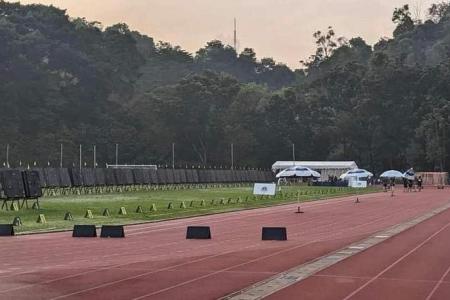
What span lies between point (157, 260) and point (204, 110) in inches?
4121

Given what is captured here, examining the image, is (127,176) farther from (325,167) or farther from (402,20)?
(402,20)

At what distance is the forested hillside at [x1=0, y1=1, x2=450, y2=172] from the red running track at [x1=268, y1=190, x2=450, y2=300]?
8166 centimetres

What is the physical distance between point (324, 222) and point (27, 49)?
93.4 metres

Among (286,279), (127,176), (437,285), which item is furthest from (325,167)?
(437,285)

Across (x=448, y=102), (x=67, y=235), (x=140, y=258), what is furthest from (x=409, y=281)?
(x=448, y=102)

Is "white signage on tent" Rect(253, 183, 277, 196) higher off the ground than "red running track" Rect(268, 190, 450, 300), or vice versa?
"white signage on tent" Rect(253, 183, 277, 196)

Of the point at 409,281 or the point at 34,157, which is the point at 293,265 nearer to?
the point at 409,281

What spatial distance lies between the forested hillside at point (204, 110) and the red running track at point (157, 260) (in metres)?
75.0

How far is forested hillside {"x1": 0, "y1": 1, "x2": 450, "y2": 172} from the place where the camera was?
106 metres

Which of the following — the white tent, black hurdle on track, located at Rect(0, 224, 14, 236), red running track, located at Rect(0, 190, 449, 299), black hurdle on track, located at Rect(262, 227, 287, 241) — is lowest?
red running track, located at Rect(0, 190, 449, 299)

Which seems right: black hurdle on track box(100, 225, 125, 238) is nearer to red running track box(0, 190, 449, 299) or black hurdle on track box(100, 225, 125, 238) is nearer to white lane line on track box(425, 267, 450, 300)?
red running track box(0, 190, 449, 299)

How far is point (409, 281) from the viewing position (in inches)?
543

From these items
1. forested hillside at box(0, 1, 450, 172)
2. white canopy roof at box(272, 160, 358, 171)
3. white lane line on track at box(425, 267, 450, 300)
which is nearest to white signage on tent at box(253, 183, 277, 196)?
white lane line on track at box(425, 267, 450, 300)

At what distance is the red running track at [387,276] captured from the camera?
1228 cm
